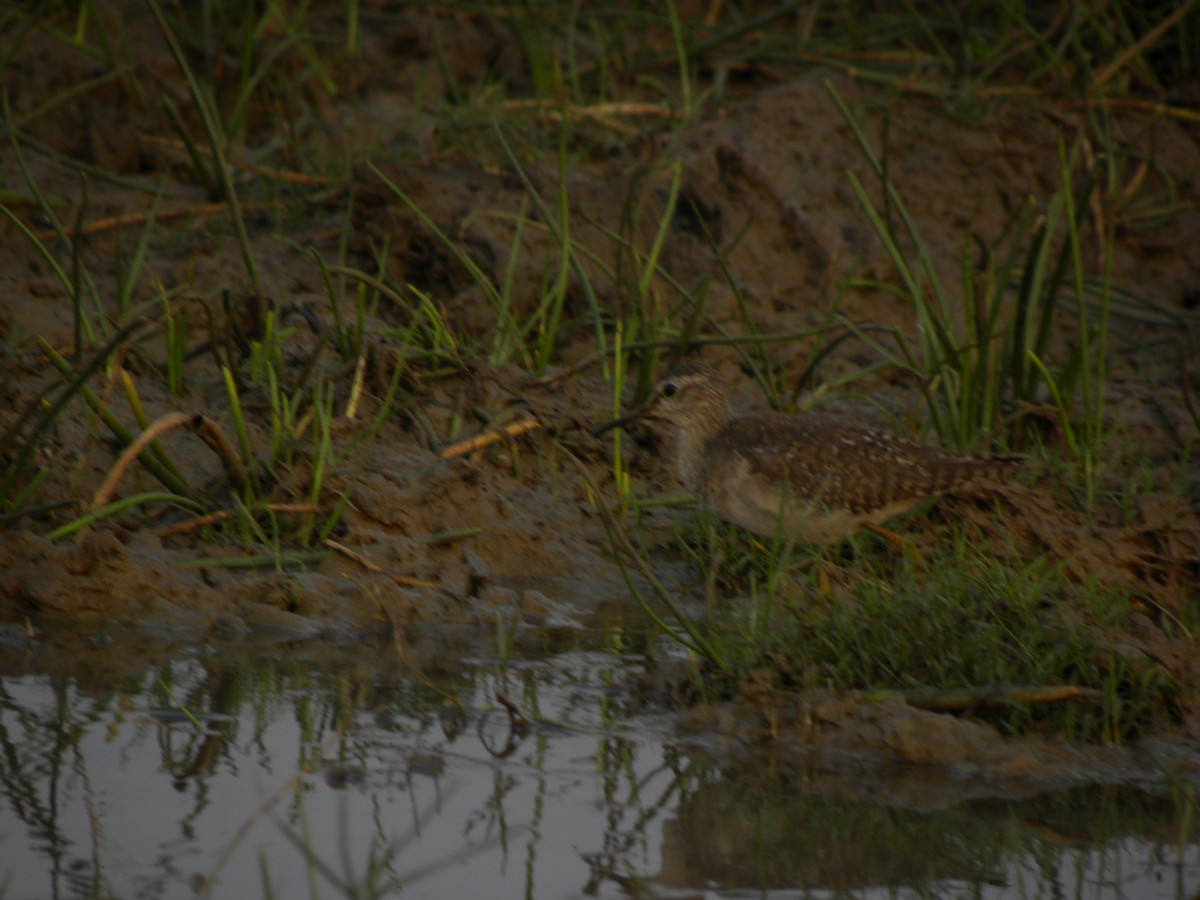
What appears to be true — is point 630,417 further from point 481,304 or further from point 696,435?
point 481,304

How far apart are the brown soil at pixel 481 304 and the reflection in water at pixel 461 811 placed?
484 millimetres

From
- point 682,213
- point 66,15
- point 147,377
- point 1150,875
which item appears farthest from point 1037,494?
point 66,15

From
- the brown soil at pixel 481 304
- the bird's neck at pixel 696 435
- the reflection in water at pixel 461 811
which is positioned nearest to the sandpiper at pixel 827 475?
the bird's neck at pixel 696 435

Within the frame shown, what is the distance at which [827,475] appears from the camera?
19.5ft

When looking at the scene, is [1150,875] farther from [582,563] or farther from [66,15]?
[66,15]

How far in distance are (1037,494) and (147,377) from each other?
3.68 m

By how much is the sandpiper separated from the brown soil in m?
0.24

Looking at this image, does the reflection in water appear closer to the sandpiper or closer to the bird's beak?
the sandpiper

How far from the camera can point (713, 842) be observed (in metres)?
4.00

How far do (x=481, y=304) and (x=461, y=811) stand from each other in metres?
4.00

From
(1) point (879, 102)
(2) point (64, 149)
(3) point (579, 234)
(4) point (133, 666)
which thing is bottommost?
(4) point (133, 666)

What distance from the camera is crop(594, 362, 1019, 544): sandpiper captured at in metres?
6.03

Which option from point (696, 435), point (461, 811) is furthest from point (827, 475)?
point (461, 811)

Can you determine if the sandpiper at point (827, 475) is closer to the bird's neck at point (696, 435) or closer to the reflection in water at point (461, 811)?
the bird's neck at point (696, 435)
